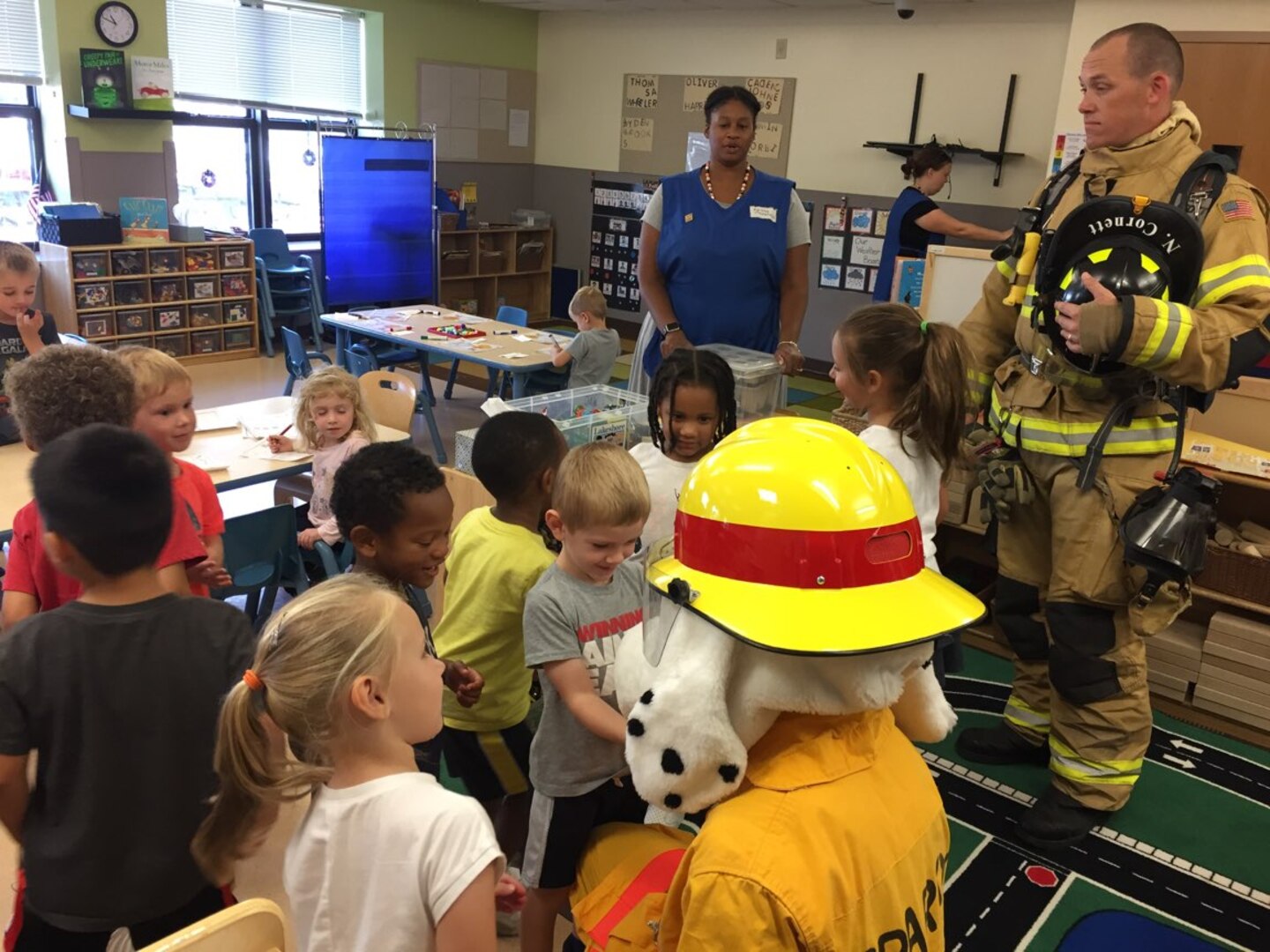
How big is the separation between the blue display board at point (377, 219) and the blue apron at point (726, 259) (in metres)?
4.86

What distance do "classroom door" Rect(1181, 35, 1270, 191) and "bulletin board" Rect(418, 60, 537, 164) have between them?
6.39m

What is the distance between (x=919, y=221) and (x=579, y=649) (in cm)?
514

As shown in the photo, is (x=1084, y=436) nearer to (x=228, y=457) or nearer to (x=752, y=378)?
(x=752, y=378)

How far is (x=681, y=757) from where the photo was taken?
991 millimetres

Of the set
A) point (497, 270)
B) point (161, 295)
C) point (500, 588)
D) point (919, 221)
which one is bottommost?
point (161, 295)

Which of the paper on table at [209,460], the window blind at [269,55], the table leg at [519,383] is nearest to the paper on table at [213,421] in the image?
the paper on table at [209,460]

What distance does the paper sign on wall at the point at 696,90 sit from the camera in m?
8.60

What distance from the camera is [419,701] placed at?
1.19 meters

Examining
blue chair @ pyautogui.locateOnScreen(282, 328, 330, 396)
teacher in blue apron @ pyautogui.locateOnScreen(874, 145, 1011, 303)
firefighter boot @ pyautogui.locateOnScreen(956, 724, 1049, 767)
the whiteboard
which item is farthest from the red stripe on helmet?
teacher in blue apron @ pyautogui.locateOnScreen(874, 145, 1011, 303)

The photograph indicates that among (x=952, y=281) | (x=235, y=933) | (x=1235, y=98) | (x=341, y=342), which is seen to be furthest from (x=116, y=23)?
(x=235, y=933)

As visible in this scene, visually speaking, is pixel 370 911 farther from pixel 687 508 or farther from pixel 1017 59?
pixel 1017 59

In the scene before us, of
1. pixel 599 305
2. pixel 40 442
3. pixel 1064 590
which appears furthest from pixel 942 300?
pixel 40 442

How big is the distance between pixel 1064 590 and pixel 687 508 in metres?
1.79

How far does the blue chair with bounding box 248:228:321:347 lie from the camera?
7961 mm
